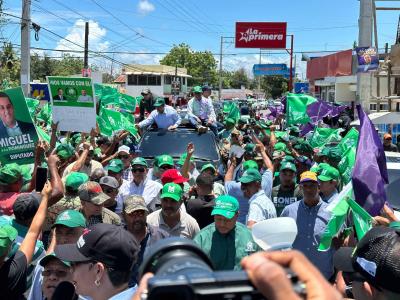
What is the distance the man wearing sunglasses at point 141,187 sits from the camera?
246 inches

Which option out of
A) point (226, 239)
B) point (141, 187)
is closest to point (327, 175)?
point (226, 239)

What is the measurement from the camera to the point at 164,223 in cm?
493

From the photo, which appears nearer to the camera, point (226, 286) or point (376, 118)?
point (226, 286)

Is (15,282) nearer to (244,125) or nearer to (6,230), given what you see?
(6,230)

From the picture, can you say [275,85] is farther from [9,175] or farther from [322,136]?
[9,175]

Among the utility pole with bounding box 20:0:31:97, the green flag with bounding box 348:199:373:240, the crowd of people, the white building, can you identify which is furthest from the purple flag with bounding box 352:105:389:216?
the white building

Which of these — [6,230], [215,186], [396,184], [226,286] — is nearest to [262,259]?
[226,286]

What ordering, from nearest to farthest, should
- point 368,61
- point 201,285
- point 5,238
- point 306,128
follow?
point 201,285, point 5,238, point 368,61, point 306,128

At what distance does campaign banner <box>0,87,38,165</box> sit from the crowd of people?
44 cm

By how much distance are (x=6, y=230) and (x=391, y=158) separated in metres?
6.05

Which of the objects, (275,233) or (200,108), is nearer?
(275,233)

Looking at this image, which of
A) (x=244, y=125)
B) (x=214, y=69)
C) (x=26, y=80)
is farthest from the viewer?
(x=214, y=69)

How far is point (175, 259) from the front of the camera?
4.24 ft

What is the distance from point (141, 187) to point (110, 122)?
4.79 metres
